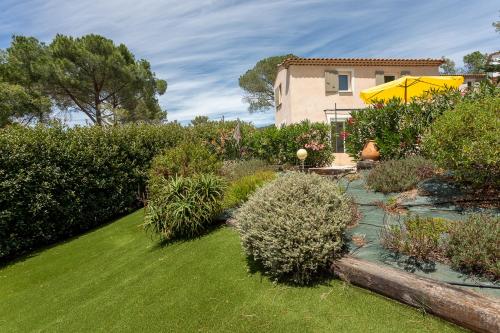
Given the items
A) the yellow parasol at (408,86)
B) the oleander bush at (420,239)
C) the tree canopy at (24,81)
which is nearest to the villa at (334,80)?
the yellow parasol at (408,86)

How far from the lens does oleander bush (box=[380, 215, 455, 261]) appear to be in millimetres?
3529

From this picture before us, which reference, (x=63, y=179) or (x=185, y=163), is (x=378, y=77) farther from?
(x=63, y=179)

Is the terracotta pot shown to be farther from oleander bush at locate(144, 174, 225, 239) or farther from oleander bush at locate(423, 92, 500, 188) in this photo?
oleander bush at locate(144, 174, 225, 239)

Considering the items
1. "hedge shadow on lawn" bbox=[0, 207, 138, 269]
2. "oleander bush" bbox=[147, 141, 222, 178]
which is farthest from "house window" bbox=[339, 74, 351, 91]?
"hedge shadow on lawn" bbox=[0, 207, 138, 269]

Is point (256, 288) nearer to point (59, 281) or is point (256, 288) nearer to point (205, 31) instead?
point (59, 281)

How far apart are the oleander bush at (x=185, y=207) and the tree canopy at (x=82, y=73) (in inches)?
640

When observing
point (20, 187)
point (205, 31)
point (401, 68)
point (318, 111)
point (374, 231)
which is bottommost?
point (374, 231)

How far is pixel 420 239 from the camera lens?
362 centimetres

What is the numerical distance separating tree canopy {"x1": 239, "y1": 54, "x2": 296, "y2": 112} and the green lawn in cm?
3311

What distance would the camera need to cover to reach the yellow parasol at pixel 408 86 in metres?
10.2

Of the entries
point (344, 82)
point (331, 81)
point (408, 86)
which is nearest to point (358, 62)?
point (344, 82)

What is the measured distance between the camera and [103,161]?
9.71 meters

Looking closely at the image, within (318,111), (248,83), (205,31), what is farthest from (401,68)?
(248,83)

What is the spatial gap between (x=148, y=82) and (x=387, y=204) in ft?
83.7
